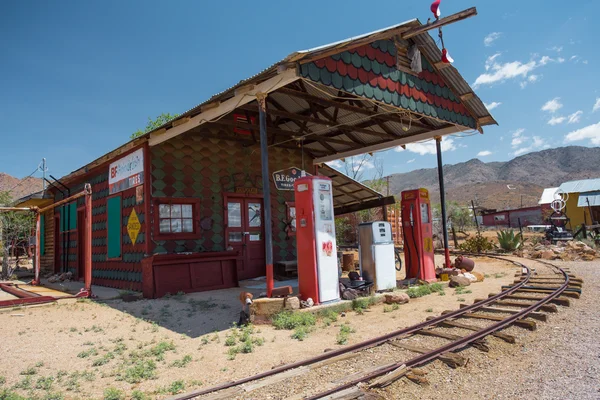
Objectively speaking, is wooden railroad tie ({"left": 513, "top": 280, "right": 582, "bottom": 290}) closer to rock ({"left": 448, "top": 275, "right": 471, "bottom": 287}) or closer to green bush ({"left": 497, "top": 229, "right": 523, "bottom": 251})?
rock ({"left": 448, "top": 275, "right": 471, "bottom": 287})

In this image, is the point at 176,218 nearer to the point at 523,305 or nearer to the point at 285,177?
the point at 285,177

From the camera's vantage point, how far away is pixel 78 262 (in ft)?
45.5

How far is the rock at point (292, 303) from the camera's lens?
22.0 feet

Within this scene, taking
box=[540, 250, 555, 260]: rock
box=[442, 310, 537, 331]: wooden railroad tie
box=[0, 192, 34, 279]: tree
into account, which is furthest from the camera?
box=[0, 192, 34, 279]: tree

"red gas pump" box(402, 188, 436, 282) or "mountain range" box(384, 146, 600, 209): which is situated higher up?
"mountain range" box(384, 146, 600, 209)

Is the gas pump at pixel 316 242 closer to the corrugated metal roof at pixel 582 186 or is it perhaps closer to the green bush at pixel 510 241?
the green bush at pixel 510 241

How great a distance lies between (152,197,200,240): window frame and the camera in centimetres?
991

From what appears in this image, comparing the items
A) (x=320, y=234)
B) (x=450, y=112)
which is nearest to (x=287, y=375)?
(x=320, y=234)

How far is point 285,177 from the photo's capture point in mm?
12828

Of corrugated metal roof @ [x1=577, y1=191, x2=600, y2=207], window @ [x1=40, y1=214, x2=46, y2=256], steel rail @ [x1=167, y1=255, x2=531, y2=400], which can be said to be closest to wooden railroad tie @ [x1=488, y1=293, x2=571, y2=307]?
steel rail @ [x1=167, y1=255, x2=531, y2=400]

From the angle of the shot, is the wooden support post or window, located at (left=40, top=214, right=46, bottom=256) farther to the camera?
window, located at (left=40, top=214, right=46, bottom=256)

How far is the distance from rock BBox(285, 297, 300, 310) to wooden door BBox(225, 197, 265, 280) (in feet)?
15.3

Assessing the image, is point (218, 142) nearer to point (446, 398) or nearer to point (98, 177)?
point (98, 177)

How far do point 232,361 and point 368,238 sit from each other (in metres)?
4.51
